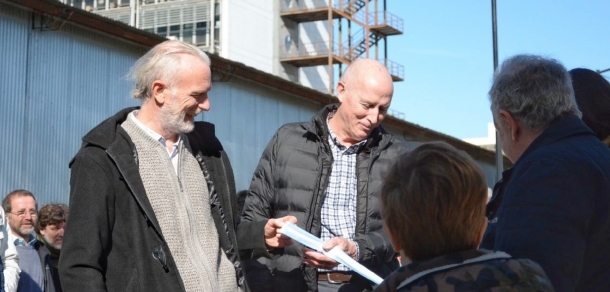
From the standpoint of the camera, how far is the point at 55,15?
19562 mm

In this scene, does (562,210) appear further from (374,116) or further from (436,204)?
(374,116)

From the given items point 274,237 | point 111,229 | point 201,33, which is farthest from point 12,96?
point 201,33

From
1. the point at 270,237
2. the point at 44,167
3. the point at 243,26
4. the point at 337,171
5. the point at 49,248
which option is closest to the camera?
the point at 270,237

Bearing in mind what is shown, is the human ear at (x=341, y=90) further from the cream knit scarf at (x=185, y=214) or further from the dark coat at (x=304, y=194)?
the cream knit scarf at (x=185, y=214)

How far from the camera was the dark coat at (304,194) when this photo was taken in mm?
5398

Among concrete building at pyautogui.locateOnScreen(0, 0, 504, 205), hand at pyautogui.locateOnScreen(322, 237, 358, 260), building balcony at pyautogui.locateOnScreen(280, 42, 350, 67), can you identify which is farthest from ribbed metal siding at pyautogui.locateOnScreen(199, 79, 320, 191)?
building balcony at pyautogui.locateOnScreen(280, 42, 350, 67)

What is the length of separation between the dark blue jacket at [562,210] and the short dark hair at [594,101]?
2.02 ft

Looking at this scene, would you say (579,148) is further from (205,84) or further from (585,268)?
(205,84)

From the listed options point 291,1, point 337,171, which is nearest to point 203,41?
point 291,1

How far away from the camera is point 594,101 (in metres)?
4.33

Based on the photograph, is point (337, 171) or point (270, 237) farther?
point (337, 171)

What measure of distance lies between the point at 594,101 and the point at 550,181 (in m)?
0.93

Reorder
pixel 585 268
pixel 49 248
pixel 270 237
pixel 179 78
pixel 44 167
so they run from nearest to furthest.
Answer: pixel 585 268, pixel 179 78, pixel 270 237, pixel 49 248, pixel 44 167

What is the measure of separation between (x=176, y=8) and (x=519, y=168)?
5530 cm
